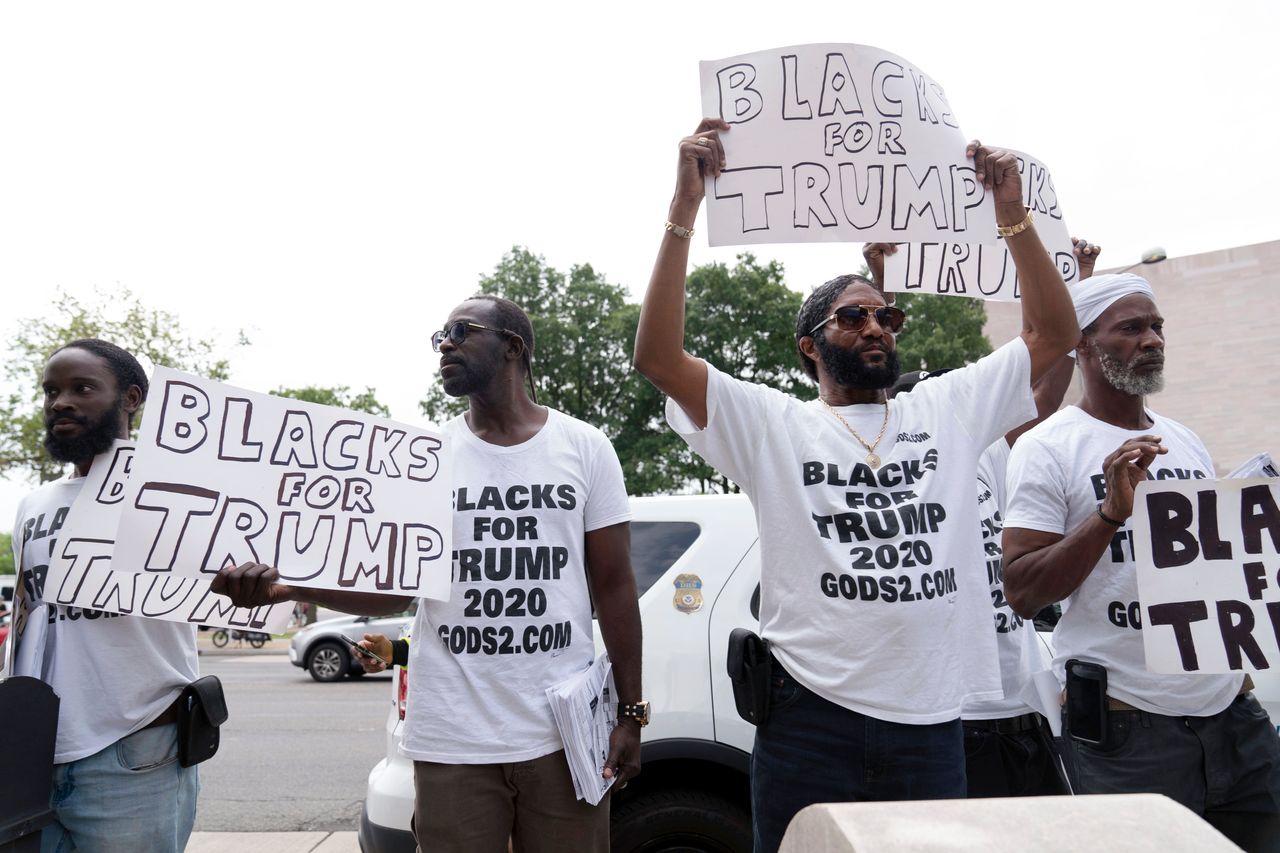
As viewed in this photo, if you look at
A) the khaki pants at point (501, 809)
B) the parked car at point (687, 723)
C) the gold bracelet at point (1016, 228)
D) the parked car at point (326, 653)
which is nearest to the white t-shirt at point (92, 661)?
the khaki pants at point (501, 809)

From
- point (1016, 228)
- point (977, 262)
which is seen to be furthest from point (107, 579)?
point (977, 262)

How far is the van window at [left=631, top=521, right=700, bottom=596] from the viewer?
3.67 metres

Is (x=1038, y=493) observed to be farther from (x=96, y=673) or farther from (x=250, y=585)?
(x=96, y=673)

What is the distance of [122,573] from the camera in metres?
2.51

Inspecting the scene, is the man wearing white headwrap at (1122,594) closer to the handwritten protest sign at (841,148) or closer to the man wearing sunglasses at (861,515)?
the man wearing sunglasses at (861,515)

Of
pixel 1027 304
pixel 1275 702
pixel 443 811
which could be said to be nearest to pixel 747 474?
pixel 1027 304

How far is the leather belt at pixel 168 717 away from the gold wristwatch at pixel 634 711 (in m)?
1.20

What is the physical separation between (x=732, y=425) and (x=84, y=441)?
71.1 inches

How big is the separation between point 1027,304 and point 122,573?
249cm

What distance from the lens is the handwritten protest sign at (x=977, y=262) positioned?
3.04 meters

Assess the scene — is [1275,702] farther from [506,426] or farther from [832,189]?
[506,426]

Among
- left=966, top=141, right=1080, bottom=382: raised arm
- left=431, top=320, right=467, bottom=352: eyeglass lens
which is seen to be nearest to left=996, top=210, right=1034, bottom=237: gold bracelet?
left=966, top=141, right=1080, bottom=382: raised arm

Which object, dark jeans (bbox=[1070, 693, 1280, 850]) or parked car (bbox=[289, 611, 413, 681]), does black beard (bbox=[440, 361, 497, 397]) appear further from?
parked car (bbox=[289, 611, 413, 681])

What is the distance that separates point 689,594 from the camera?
141 inches
